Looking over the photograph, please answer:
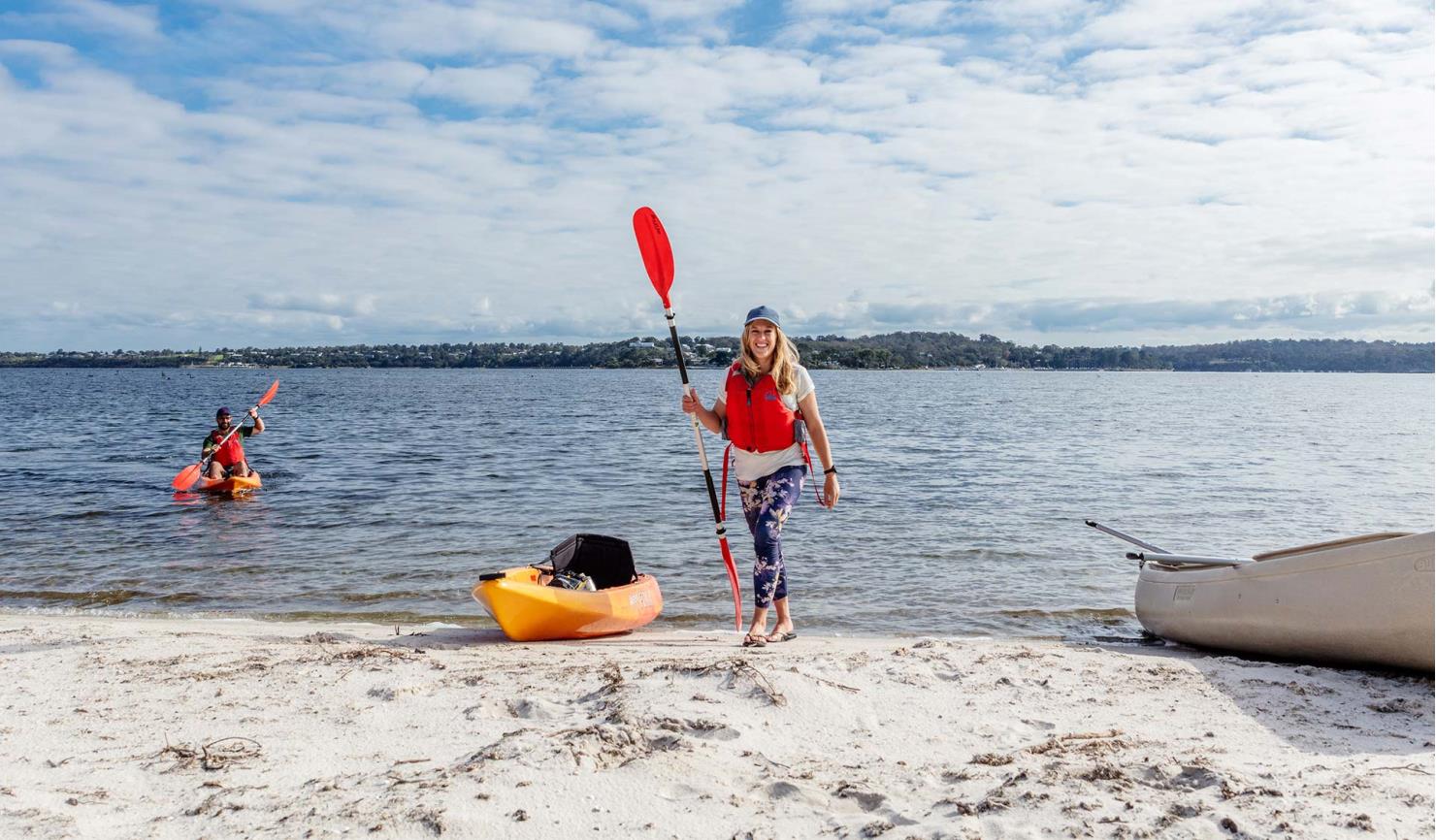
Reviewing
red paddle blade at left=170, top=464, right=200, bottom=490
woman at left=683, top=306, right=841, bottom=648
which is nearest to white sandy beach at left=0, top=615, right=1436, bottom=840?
woman at left=683, top=306, right=841, bottom=648

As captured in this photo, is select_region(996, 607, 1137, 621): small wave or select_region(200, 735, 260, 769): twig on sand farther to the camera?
select_region(996, 607, 1137, 621): small wave

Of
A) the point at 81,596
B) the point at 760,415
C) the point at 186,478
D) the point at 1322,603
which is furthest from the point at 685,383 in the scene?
the point at 186,478

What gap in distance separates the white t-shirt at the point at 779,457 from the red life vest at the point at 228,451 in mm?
11672

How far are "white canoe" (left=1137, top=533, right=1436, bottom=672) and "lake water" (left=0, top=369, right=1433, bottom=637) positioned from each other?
1.24m

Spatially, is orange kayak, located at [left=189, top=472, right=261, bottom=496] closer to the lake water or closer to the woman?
the lake water

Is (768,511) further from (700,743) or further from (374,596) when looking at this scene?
(374,596)

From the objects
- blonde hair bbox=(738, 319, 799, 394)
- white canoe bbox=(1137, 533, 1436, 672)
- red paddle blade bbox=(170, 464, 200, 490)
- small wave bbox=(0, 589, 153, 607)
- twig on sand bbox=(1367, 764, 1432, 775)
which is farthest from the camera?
red paddle blade bbox=(170, 464, 200, 490)

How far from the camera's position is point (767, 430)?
17.6 ft

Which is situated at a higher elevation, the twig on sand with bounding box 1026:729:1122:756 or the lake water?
the twig on sand with bounding box 1026:729:1122:756

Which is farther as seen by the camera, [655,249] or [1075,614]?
[1075,614]

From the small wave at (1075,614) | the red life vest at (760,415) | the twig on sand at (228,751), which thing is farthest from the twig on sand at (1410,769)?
the twig on sand at (228,751)

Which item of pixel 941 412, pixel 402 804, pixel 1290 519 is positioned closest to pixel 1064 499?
pixel 1290 519

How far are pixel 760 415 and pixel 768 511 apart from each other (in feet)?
1.89

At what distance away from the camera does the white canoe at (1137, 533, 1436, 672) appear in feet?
15.2
